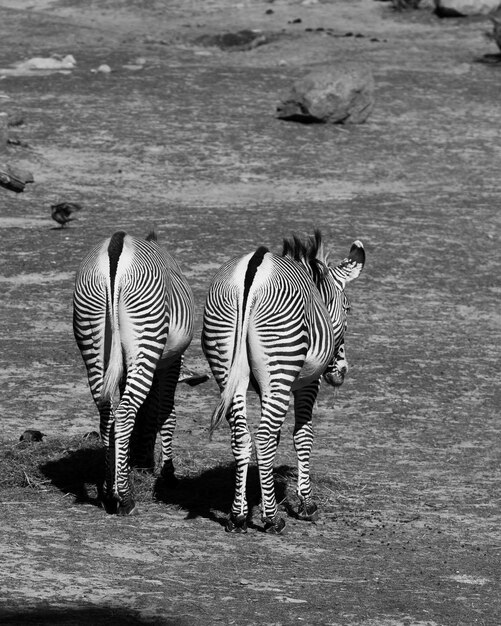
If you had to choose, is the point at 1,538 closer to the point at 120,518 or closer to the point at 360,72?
the point at 120,518

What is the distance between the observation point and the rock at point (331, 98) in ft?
77.4

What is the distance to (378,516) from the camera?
9.70 metres

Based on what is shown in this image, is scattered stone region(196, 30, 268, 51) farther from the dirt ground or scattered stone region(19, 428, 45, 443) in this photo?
scattered stone region(19, 428, 45, 443)

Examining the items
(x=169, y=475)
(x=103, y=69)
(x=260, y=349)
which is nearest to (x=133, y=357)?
(x=260, y=349)

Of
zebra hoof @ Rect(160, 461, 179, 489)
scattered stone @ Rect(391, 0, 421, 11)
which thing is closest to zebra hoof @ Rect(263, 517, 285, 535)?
zebra hoof @ Rect(160, 461, 179, 489)

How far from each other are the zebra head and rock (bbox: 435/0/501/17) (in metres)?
23.5

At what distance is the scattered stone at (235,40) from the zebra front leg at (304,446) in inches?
817

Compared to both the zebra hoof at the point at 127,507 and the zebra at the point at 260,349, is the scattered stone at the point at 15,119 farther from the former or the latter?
the zebra hoof at the point at 127,507

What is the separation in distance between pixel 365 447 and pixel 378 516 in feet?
6.92

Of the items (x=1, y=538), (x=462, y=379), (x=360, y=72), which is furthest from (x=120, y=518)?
(x=360, y=72)

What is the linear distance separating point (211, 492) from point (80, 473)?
1.09 meters

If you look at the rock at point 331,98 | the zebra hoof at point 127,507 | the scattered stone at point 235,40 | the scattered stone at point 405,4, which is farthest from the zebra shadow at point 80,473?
the scattered stone at point 405,4

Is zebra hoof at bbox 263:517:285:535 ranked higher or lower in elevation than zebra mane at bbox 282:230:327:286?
lower

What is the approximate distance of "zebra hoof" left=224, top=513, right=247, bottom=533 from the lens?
898 cm
